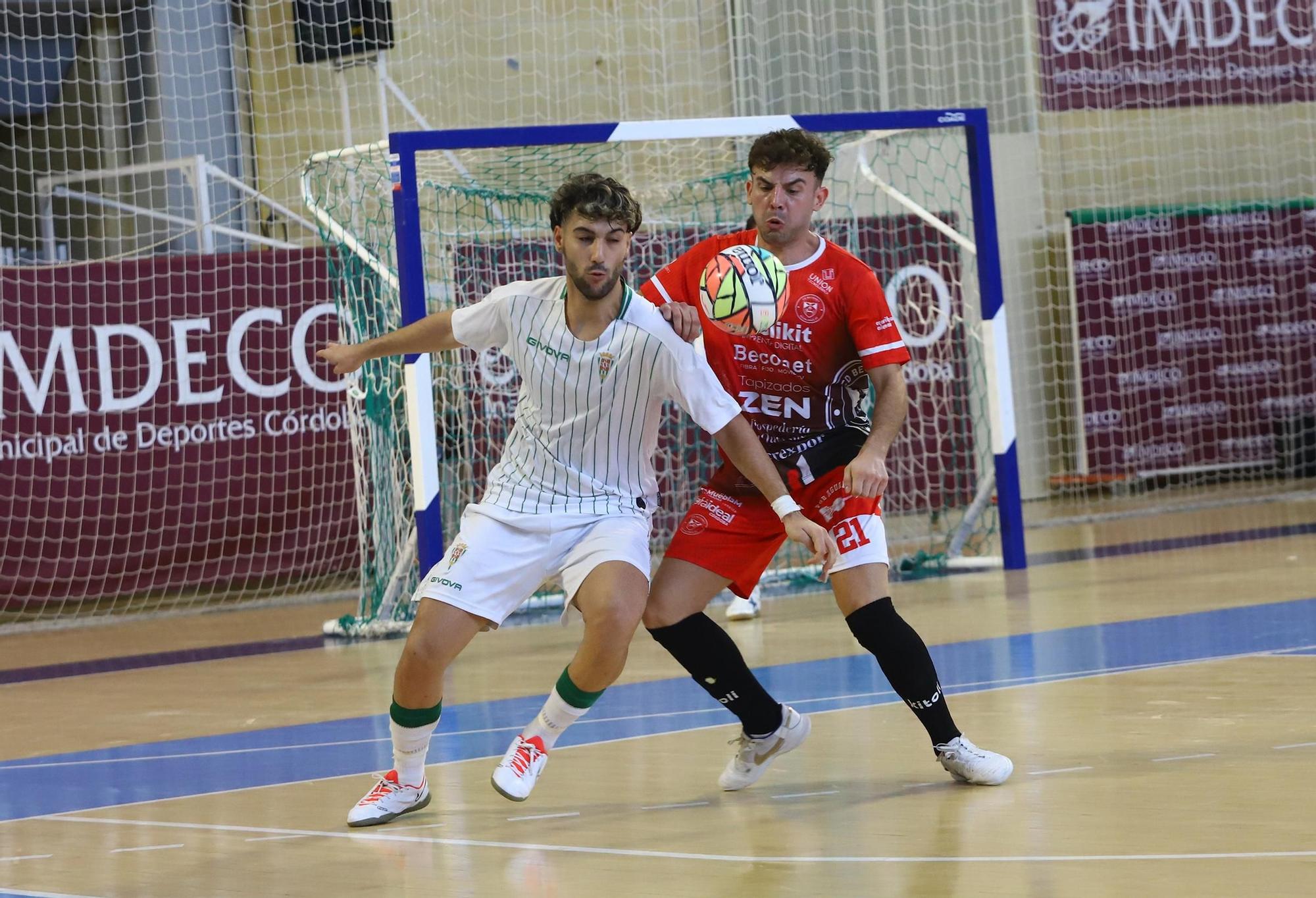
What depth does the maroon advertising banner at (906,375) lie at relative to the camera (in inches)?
402

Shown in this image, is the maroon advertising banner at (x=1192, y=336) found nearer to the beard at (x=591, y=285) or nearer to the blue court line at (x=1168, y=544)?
the blue court line at (x=1168, y=544)

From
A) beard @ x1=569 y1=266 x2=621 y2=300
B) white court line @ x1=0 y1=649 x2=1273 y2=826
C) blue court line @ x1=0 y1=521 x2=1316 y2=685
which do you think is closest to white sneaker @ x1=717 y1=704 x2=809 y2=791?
white court line @ x1=0 y1=649 x2=1273 y2=826

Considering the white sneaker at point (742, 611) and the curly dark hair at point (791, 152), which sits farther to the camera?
the white sneaker at point (742, 611)

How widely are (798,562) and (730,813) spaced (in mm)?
6539

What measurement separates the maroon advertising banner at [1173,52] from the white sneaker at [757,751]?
10.9 meters

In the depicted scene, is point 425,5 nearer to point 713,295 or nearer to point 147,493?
point 147,493

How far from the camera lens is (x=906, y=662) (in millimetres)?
4133

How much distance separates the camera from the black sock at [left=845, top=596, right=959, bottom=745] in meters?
4.11

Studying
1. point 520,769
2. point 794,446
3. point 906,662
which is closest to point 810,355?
point 794,446

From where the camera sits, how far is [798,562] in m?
10.5

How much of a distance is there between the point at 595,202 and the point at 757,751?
139 centimetres

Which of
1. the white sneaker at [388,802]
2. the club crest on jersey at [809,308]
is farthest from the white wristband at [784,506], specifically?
the white sneaker at [388,802]

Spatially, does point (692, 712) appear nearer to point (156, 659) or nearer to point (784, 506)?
point (784, 506)

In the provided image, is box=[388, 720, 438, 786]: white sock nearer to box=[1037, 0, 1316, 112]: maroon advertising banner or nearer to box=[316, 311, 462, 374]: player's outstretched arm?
box=[316, 311, 462, 374]: player's outstretched arm
